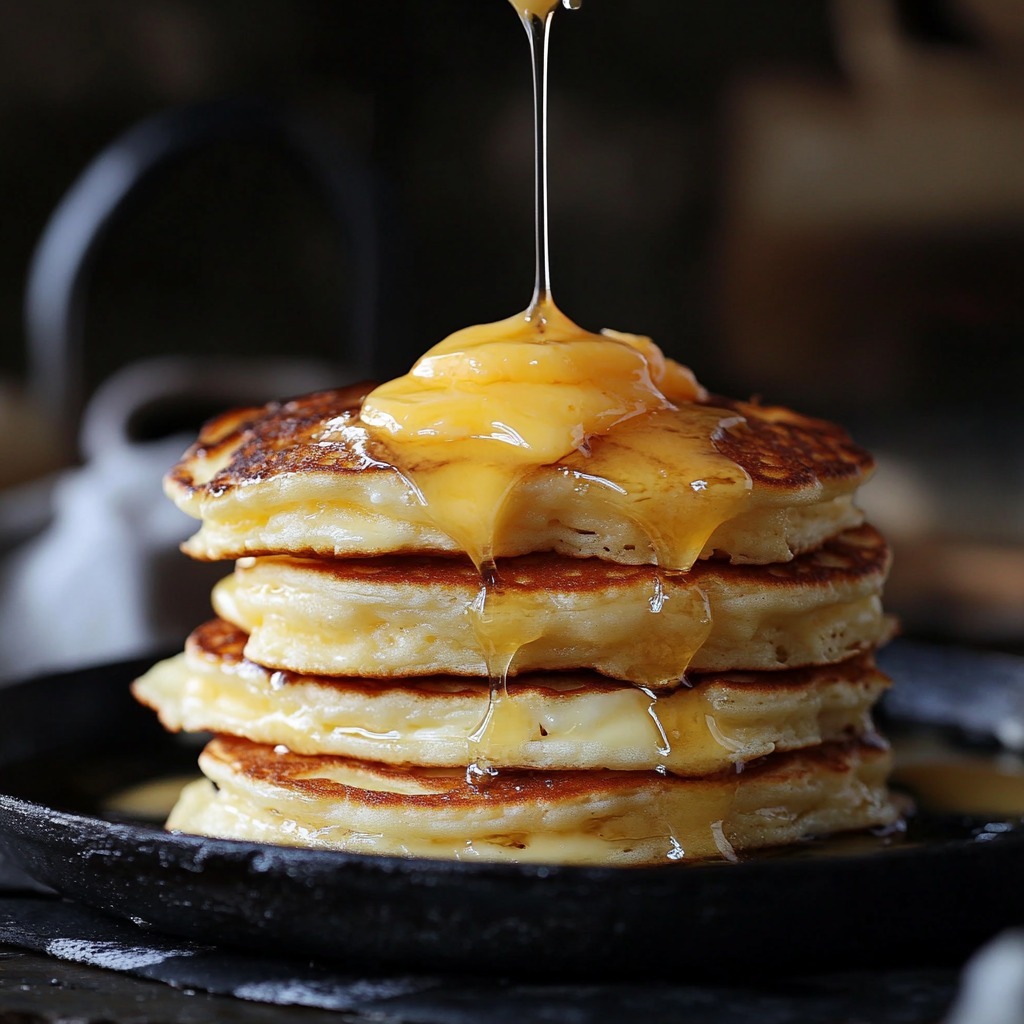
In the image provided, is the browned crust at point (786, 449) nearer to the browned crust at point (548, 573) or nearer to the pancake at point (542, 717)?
the browned crust at point (548, 573)

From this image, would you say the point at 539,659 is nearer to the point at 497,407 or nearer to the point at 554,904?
the point at 497,407

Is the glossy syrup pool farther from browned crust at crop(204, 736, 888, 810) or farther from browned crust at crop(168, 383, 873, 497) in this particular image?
browned crust at crop(168, 383, 873, 497)

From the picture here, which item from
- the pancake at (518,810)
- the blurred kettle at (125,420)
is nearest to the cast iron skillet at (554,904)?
the pancake at (518,810)

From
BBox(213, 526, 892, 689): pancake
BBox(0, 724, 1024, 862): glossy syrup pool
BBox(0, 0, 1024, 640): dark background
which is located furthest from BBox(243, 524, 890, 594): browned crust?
BBox(0, 0, 1024, 640): dark background

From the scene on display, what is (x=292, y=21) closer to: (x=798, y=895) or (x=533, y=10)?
(x=533, y=10)

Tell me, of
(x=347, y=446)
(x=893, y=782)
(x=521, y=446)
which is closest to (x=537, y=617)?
(x=521, y=446)

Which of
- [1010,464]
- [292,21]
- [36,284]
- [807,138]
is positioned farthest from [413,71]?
[1010,464]
